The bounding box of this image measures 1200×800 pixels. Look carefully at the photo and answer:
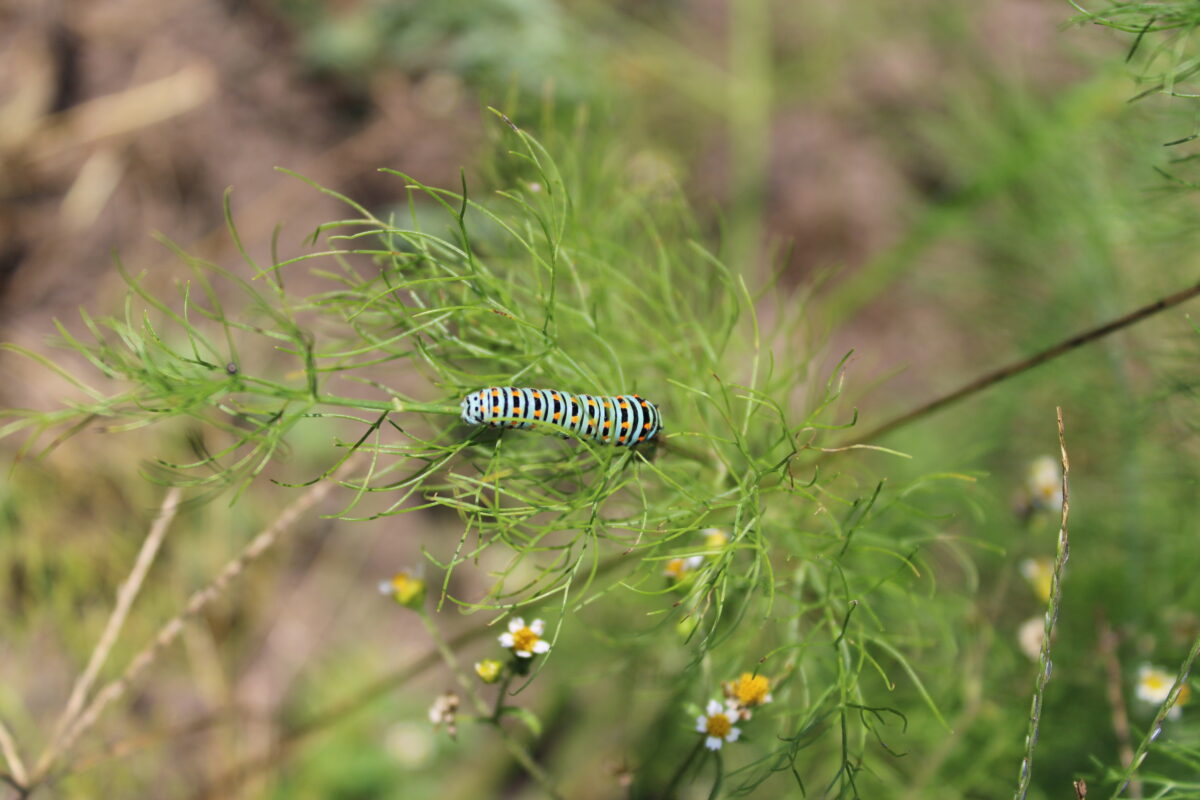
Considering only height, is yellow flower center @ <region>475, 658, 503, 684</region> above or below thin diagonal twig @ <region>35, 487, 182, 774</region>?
above

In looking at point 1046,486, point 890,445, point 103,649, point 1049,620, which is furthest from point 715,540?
point 890,445

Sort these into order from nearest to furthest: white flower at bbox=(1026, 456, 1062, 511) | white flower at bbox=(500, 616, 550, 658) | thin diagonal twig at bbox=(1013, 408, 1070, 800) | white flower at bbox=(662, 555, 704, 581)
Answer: thin diagonal twig at bbox=(1013, 408, 1070, 800)
white flower at bbox=(500, 616, 550, 658)
white flower at bbox=(662, 555, 704, 581)
white flower at bbox=(1026, 456, 1062, 511)

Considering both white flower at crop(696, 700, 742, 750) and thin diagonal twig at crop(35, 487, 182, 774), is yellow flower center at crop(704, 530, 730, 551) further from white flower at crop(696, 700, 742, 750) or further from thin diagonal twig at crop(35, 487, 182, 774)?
thin diagonal twig at crop(35, 487, 182, 774)

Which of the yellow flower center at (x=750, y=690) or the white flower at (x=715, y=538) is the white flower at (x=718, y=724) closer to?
the yellow flower center at (x=750, y=690)

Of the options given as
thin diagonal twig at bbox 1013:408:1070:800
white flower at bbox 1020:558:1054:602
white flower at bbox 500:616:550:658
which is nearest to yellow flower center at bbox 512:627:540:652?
white flower at bbox 500:616:550:658

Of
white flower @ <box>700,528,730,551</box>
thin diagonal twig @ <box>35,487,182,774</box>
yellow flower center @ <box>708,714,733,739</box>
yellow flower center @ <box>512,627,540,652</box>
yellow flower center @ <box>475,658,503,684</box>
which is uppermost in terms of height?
white flower @ <box>700,528,730,551</box>

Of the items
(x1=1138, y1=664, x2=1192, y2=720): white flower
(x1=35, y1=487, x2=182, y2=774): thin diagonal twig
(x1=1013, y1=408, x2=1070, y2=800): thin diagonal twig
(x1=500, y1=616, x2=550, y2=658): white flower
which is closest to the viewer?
(x1=1013, y1=408, x2=1070, y2=800): thin diagonal twig

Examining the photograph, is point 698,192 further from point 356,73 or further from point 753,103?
point 356,73

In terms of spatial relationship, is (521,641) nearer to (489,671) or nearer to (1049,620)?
(489,671)
